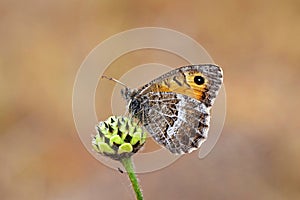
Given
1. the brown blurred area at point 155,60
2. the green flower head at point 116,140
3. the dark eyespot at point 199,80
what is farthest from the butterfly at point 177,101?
the brown blurred area at point 155,60

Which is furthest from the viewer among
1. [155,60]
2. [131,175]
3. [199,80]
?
[155,60]

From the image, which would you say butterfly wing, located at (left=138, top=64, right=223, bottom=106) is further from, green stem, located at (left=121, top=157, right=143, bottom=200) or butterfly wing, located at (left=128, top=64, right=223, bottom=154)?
green stem, located at (left=121, top=157, right=143, bottom=200)

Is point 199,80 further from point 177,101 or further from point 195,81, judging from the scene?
point 177,101

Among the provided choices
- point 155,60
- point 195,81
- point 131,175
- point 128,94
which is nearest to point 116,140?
point 131,175

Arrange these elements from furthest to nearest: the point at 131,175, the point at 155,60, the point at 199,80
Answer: the point at 155,60 → the point at 199,80 → the point at 131,175

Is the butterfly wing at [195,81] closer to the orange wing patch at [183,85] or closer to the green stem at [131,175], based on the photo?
the orange wing patch at [183,85]
